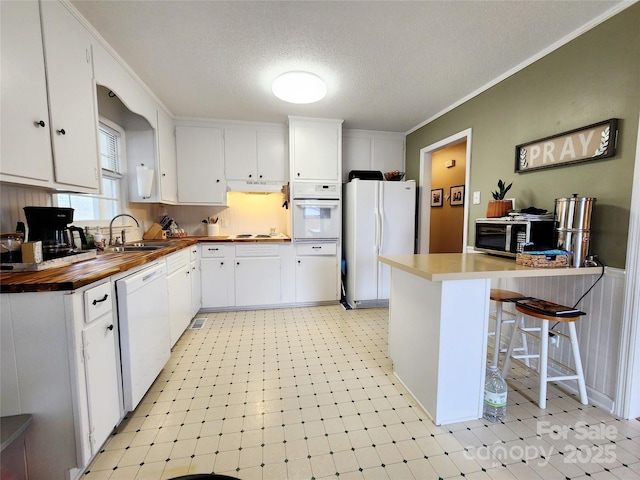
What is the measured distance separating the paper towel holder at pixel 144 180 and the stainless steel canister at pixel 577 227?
→ 342cm

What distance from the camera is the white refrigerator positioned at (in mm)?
3250

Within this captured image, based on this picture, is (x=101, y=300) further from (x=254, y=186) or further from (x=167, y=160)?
(x=254, y=186)

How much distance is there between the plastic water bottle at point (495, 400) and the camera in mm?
1524

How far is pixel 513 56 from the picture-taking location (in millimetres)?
2027

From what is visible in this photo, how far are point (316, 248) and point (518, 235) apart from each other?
2.13 meters

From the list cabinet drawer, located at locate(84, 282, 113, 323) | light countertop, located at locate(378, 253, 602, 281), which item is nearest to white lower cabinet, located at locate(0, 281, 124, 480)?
cabinet drawer, located at locate(84, 282, 113, 323)

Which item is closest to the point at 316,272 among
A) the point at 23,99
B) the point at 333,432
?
the point at 333,432

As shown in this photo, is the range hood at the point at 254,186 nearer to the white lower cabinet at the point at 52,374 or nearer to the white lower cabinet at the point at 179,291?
the white lower cabinet at the point at 179,291

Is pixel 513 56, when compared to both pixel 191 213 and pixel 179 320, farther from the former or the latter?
pixel 191 213

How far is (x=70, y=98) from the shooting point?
1.55 meters

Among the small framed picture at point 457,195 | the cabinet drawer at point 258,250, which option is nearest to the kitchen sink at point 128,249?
the cabinet drawer at point 258,250

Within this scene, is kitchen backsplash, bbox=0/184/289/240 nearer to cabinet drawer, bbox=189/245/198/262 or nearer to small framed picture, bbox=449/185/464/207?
cabinet drawer, bbox=189/245/198/262

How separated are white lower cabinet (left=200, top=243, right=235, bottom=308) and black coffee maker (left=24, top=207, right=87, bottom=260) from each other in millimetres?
1527

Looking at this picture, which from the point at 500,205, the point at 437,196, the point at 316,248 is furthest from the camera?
the point at 437,196
